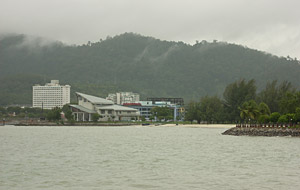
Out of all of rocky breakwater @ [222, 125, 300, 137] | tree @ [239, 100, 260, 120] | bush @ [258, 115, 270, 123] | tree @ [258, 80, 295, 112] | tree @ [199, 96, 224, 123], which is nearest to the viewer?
rocky breakwater @ [222, 125, 300, 137]

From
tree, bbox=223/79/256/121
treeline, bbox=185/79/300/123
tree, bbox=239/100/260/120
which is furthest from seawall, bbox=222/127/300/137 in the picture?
tree, bbox=223/79/256/121

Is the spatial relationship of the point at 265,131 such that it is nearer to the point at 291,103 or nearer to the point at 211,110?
the point at 291,103

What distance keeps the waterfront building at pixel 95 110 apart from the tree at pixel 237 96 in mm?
55518

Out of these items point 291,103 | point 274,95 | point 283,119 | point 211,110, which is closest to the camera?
point 283,119

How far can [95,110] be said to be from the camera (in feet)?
595

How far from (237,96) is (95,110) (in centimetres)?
6361

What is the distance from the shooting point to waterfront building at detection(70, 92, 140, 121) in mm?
178875

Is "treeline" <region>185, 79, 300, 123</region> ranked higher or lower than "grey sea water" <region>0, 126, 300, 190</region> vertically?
higher

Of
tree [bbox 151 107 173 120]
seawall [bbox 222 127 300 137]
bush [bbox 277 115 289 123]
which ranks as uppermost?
tree [bbox 151 107 173 120]

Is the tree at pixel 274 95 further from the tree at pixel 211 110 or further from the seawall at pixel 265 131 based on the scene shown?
the seawall at pixel 265 131

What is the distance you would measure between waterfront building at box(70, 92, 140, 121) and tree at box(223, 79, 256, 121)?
55.5 meters

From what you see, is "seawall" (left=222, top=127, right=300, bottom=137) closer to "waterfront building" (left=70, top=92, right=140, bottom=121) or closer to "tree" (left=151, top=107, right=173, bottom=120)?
"waterfront building" (left=70, top=92, right=140, bottom=121)

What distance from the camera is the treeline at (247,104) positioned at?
92669 millimetres

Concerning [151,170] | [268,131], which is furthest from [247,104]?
[151,170]
